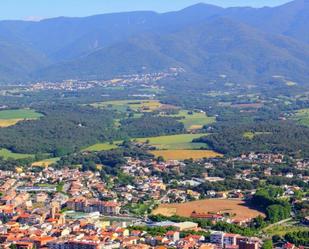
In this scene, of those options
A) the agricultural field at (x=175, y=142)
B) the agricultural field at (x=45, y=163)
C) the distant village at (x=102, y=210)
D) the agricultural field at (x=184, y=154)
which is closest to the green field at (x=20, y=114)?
the agricultural field at (x=175, y=142)

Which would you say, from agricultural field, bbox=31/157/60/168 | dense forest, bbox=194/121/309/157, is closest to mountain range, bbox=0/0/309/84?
dense forest, bbox=194/121/309/157

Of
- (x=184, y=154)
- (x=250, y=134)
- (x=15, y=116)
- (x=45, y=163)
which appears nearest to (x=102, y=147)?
(x=184, y=154)

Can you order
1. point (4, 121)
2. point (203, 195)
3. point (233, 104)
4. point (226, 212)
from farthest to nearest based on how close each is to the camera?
1. point (233, 104)
2. point (4, 121)
3. point (203, 195)
4. point (226, 212)

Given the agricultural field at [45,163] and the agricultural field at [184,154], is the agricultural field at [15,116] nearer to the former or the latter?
the agricultural field at [45,163]

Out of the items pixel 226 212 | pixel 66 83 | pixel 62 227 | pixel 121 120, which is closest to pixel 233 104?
pixel 121 120

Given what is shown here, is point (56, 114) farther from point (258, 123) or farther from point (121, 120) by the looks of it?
point (258, 123)

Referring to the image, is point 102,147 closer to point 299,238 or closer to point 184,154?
point 184,154
